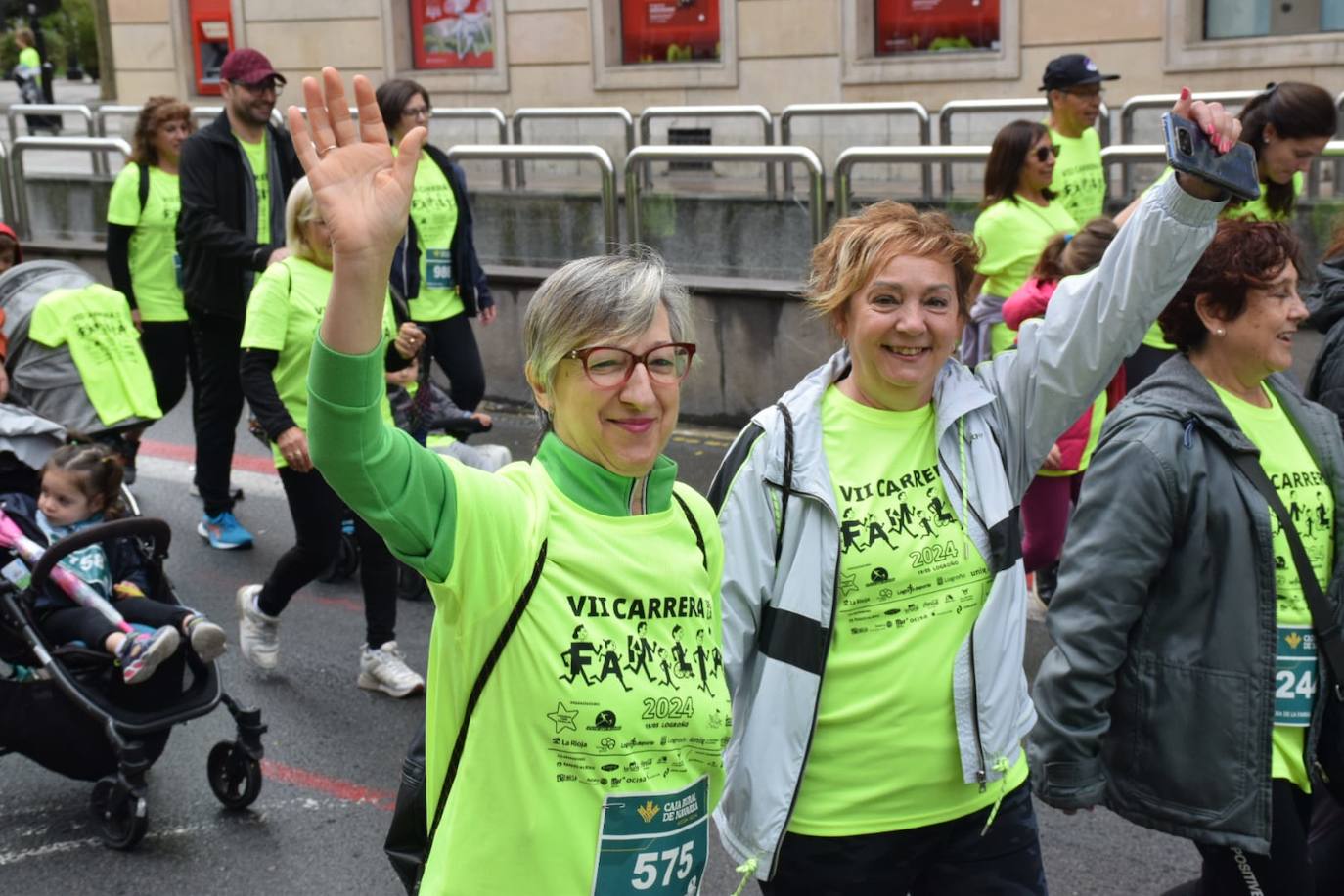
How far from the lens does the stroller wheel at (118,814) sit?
4.83m

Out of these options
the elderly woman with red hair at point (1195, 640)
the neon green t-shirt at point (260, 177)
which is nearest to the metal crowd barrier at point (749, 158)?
the neon green t-shirt at point (260, 177)

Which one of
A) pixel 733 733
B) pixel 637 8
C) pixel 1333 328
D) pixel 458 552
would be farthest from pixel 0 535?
pixel 637 8

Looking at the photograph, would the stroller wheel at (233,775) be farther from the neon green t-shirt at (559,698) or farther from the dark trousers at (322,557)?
the neon green t-shirt at (559,698)

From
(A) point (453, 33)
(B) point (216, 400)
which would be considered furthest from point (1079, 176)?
(A) point (453, 33)

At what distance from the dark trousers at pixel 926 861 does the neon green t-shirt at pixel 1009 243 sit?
3.56 meters

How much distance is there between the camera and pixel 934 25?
53.0ft

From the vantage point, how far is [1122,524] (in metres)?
3.21

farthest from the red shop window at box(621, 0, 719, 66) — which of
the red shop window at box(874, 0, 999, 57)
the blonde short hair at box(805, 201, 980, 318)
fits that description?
the blonde short hair at box(805, 201, 980, 318)

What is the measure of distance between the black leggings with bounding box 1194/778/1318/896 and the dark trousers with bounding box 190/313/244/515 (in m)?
5.47

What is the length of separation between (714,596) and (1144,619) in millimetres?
1013

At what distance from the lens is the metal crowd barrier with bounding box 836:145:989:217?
29.5 ft

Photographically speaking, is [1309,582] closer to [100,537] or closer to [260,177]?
[100,537]

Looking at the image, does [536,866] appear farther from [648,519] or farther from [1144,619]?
[1144,619]

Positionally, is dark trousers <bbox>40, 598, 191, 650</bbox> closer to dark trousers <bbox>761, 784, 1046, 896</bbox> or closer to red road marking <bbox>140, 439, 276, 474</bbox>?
dark trousers <bbox>761, 784, 1046, 896</bbox>
